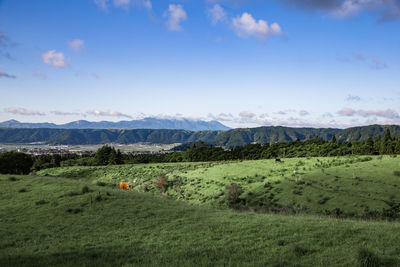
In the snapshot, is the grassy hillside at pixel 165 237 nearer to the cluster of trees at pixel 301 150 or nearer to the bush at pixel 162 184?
the bush at pixel 162 184

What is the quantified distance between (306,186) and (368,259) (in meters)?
25.7

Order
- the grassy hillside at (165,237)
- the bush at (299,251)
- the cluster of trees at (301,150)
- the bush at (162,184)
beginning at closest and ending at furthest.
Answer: the grassy hillside at (165,237), the bush at (299,251), the bush at (162,184), the cluster of trees at (301,150)

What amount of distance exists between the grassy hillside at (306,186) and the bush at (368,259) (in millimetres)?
13543

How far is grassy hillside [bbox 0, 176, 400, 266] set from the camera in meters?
9.02

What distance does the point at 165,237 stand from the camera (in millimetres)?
12055

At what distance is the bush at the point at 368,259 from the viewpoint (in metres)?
8.28

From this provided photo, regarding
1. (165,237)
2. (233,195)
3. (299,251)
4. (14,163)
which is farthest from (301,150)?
(14,163)

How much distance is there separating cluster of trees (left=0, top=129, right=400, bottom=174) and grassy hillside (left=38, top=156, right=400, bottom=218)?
43.0 metres

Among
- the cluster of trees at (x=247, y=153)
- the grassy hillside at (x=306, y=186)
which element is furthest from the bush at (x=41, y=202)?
the cluster of trees at (x=247, y=153)

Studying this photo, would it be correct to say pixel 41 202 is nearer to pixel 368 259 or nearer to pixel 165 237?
pixel 165 237

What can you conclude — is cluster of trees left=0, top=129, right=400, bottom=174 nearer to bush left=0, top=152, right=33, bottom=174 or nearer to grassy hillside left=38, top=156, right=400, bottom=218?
bush left=0, top=152, right=33, bottom=174

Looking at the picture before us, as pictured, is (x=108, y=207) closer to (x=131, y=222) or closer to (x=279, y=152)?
(x=131, y=222)

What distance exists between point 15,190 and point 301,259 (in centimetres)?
2315

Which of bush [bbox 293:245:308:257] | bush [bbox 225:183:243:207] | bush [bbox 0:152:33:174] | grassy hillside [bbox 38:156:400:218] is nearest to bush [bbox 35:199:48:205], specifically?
grassy hillside [bbox 38:156:400:218]
